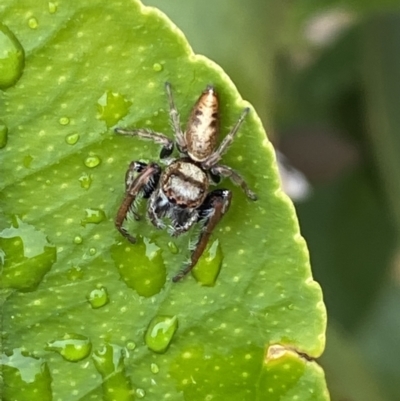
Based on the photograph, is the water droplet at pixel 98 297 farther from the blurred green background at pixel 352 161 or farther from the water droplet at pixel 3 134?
the blurred green background at pixel 352 161

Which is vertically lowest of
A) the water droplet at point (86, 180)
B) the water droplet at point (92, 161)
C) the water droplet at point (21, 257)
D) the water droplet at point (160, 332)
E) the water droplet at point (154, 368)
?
the water droplet at point (154, 368)

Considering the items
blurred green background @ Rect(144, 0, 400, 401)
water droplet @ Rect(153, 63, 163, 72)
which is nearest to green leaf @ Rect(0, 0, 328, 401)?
water droplet @ Rect(153, 63, 163, 72)

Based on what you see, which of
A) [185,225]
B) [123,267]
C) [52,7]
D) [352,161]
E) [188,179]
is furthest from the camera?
[352,161]

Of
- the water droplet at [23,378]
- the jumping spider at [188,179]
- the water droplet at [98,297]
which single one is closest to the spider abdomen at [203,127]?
the jumping spider at [188,179]

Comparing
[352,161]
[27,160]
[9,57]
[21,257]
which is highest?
[9,57]

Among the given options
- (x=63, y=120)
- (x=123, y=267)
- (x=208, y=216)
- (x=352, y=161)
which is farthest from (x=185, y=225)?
(x=352, y=161)

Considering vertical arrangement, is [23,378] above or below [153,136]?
below

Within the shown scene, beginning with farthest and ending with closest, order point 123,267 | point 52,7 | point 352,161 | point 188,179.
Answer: point 352,161 → point 188,179 → point 123,267 → point 52,7

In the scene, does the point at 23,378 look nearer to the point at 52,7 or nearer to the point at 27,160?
the point at 27,160

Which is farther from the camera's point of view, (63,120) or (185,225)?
(185,225)
